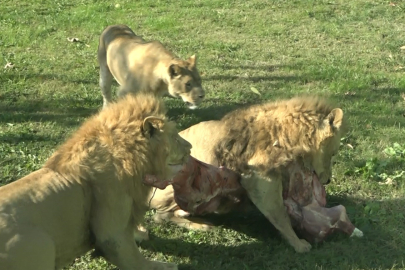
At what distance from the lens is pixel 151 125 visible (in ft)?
13.1

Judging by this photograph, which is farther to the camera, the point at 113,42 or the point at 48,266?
the point at 113,42

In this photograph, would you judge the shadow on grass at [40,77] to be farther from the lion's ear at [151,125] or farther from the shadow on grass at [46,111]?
the lion's ear at [151,125]

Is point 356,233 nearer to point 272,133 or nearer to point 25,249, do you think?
point 272,133

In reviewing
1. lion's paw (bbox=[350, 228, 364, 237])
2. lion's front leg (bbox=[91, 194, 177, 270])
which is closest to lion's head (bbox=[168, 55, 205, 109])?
lion's paw (bbox=[350, 228, 364, 237])

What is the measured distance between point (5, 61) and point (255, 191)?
542cm

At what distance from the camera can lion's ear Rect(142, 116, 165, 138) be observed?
3947 mm

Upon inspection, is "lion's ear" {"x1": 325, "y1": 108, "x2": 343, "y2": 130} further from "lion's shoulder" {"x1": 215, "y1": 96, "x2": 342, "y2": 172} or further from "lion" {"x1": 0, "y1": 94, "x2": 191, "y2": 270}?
"lion" {"x1": 0, "y1": 94, "x2": 191, "y2": 270}

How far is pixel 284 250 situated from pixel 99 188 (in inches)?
62.8

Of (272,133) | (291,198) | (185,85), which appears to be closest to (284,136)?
(272,133)

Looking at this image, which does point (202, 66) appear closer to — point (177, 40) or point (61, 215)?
point (177, 40)

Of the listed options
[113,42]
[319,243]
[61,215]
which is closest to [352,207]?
[319,243]

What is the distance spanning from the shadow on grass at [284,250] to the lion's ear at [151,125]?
1153 mm

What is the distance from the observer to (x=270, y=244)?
4848 mm

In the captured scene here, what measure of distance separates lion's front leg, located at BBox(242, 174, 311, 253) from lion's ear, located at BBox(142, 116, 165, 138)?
3.60 ft
